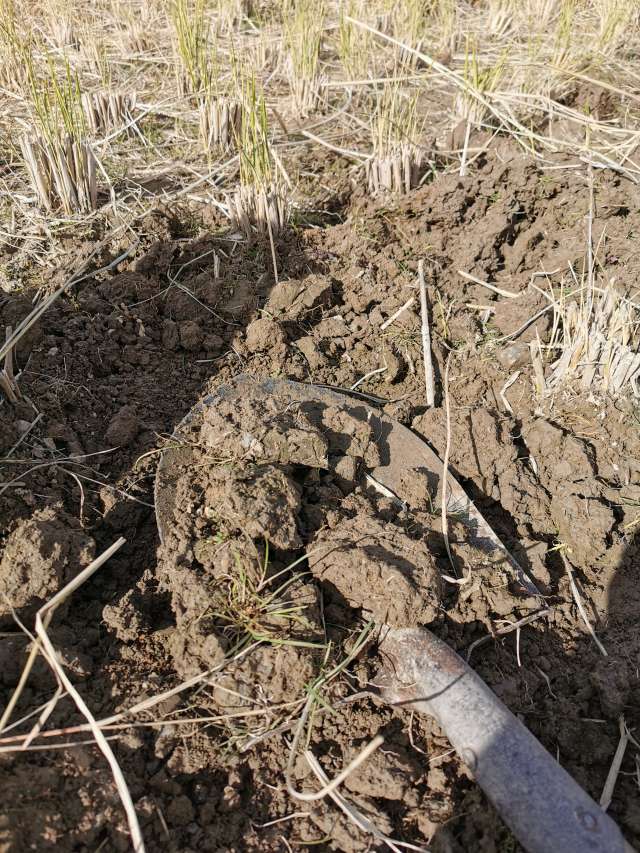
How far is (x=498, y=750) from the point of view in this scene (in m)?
1.63

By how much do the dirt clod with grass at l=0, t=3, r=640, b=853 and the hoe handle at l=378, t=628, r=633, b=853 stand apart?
0.08 meters

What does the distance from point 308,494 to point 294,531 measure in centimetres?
23

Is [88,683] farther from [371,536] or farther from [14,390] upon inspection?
[14,390]

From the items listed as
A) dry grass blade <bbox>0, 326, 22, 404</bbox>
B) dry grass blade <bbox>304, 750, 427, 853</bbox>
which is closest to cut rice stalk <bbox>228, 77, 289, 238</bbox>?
dry grass blade <bbox>0, 326, 22, 404</bbox>

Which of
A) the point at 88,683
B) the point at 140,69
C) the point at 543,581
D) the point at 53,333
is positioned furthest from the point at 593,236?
the point at 140,69

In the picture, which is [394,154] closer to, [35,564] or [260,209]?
[260,209]

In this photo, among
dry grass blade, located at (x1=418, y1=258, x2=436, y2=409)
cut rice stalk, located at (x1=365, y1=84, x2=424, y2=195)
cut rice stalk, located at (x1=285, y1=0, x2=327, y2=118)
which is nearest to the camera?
dry grass blade, located at (x1=418, y1=258, x2=436, y2=409)

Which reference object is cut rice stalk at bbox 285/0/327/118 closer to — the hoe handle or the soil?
the soil

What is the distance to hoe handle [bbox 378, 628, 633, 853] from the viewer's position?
148 centimetres

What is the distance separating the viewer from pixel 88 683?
5.93ft

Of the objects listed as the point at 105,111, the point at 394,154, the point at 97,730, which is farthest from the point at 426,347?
the point at 105,111

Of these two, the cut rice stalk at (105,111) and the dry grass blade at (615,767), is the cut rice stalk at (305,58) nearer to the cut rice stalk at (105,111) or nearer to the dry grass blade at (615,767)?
the cut rice stalk at (105,111)

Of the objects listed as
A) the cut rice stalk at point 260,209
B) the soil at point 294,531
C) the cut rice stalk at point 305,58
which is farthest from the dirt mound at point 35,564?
the cut rice stalk at point 305,58

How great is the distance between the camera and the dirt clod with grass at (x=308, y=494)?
1692mm
